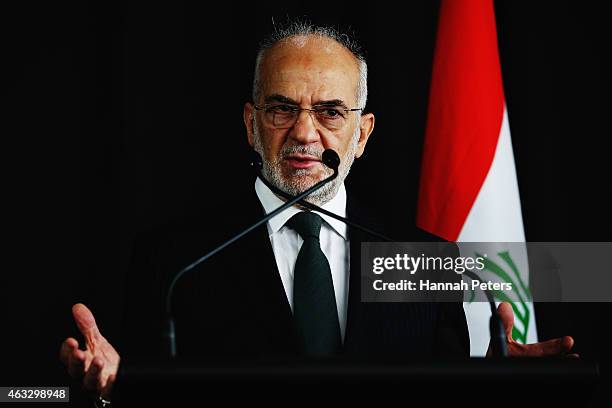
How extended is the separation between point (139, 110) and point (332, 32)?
0.95 m

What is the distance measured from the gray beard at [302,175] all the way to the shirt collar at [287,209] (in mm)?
21

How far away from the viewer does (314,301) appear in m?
1.86

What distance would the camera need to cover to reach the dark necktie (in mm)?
1821

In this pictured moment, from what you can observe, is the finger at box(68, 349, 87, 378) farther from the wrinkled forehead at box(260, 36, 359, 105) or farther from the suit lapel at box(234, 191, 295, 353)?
the wrinkled forehead at box(260, 36, 359, 105)

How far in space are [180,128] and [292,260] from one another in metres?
1.13

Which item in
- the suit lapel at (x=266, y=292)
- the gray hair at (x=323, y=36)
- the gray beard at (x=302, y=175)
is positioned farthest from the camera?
the gray hair at (x=323, y=36)

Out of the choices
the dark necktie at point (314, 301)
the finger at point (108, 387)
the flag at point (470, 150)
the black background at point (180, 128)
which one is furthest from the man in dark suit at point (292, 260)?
the black background at point (180, 128)

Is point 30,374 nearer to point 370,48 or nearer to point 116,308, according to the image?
point 116,308

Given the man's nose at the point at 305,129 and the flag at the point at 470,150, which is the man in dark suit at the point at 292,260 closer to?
the man's nose at the point at 305,129

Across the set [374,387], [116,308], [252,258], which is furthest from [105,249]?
[374,387]

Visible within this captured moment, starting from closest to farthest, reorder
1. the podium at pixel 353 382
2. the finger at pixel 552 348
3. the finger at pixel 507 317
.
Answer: the podium at pixel 353 382, the finger at pixel 552 348, the finger at pixel 507 317

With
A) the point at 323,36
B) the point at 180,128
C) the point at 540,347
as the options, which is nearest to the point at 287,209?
the point at 323,36

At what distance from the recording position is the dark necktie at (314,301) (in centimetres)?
182

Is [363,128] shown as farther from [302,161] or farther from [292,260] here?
[292,260]
